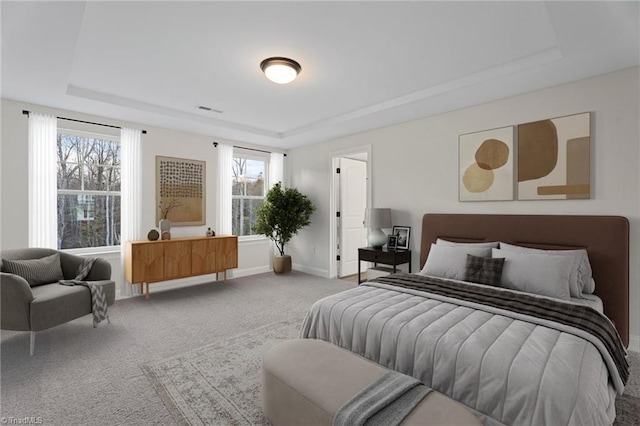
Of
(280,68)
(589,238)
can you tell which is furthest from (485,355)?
(280,68)

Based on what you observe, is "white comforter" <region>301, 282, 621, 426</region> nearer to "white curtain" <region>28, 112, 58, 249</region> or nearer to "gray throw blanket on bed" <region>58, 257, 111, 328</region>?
"gray throw blanket on bed" <region>58, 257, 111, 328</region>

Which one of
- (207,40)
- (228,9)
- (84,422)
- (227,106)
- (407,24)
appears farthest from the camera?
(227,106)

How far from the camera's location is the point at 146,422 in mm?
1855

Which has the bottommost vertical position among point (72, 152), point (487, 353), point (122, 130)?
point (487, 353)

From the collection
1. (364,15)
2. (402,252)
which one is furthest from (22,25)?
(402,252)

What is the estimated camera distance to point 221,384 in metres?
2.26

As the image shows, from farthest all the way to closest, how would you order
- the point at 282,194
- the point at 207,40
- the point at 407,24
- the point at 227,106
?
the point at 282,194, the point at 227,106, the point at 207,40, the point at 407,24

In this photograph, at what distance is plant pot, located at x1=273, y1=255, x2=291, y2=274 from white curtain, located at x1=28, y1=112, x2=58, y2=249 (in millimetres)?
3312

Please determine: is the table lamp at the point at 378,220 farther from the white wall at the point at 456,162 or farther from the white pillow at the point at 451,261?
the white pillow at the point at 451,261

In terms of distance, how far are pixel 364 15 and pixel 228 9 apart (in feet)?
3.20

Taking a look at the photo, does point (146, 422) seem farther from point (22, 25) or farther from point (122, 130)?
point (122, 130)

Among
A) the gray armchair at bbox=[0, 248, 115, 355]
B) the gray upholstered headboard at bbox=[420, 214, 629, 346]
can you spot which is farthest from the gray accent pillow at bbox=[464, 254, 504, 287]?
the gray armchair at bbox=[0, 248, 115, 355]

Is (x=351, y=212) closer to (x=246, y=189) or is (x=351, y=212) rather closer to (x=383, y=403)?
(x=246, y=189)

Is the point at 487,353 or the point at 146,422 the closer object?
the point at 487,353
